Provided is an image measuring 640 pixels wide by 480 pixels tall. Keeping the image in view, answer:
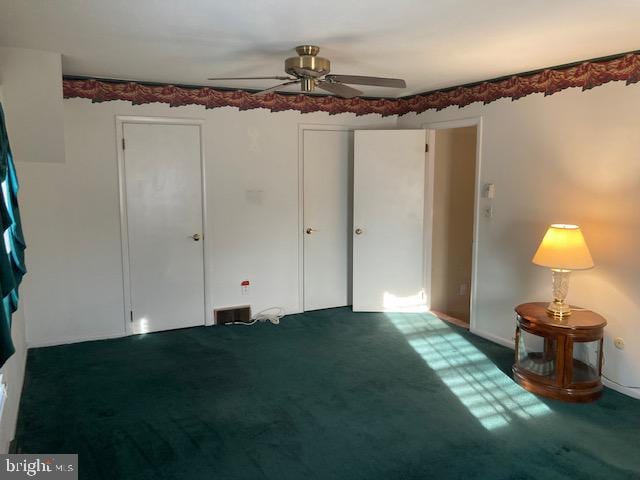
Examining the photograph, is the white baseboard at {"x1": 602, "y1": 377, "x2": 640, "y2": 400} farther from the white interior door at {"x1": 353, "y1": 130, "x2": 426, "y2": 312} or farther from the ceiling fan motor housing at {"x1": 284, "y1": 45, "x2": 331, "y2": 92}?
the ceiling fan motor housing at {"x1": 284, "y1": 45, "x2": 331, "y2": 92}

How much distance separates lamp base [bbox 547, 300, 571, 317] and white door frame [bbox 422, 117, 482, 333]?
1102 mm

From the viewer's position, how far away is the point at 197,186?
15.1ft

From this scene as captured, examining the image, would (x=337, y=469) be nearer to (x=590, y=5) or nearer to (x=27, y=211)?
(x=590, y=5)

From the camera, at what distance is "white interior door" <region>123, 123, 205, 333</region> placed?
14.3 feet

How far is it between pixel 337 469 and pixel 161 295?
2685 millimetres

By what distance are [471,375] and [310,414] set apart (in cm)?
130

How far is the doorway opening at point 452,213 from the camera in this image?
16.9ft

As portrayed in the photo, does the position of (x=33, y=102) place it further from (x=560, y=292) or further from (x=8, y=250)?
(x=560, y=292)

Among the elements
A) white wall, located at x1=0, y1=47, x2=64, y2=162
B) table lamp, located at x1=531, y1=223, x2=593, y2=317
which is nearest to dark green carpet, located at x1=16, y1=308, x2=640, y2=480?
table lamp, located at x1=531, y1=223, x2=593, y2=317

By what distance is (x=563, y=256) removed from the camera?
3162mm

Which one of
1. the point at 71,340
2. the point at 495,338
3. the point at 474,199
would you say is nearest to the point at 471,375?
the point at 495,338

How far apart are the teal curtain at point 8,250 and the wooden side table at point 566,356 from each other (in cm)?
298

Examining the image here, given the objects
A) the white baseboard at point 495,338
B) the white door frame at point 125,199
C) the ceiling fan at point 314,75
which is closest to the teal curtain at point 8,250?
the ceiling fan at point 314,75

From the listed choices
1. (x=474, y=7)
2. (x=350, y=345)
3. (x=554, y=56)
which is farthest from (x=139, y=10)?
(x=350, y=345)
